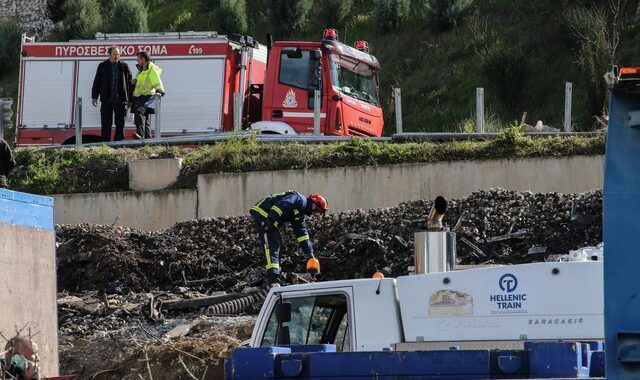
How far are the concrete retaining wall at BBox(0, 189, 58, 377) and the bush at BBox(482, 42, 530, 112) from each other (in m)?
23.6

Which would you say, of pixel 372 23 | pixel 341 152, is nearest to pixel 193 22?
pixel 372 23

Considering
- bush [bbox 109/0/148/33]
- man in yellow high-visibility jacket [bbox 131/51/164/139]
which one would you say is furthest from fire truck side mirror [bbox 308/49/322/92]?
bush [bbox 109/0/148/33]

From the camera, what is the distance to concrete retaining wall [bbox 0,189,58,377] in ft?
35.3

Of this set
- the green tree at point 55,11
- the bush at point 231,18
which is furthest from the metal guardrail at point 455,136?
the green tree at point 55,11

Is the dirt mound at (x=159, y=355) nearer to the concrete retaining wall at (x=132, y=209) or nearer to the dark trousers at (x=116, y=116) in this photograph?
the concrete retaining wall at (x=132, y=209)

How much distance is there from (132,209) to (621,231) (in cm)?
1718

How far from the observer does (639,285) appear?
5566 mm

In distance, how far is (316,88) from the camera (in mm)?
25438

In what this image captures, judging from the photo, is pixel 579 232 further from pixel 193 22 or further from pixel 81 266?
pixel 193 22

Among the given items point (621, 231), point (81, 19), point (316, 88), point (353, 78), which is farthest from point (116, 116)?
point (621, 231)

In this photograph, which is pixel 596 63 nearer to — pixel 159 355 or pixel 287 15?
pixel 287 15

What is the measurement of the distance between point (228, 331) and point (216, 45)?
13526mm

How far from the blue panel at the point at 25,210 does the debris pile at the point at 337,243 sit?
6501 millimetres

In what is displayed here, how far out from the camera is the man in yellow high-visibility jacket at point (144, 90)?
2406 centimetres
